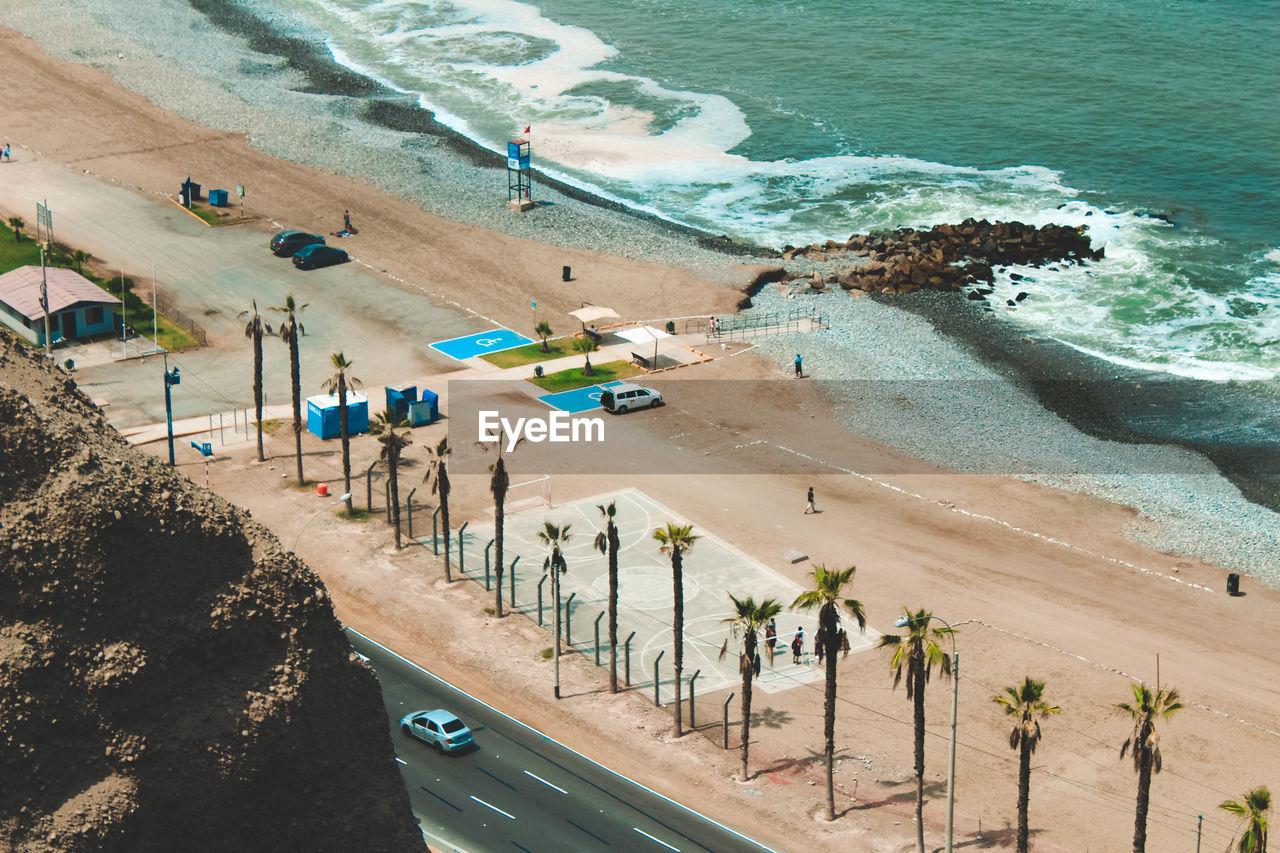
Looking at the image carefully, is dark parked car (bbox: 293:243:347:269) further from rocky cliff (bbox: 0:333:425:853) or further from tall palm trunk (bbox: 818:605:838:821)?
rocky cliff (bbox: 0:333:425:853)

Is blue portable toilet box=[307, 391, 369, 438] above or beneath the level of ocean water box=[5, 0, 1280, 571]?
beneath

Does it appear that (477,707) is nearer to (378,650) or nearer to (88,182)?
(378,650)

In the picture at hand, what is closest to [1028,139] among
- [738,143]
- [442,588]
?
[738,143]

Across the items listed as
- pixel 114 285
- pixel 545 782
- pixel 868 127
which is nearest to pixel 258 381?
pixel 114 285

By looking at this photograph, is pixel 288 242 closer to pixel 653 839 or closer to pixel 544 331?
pixel 544 331

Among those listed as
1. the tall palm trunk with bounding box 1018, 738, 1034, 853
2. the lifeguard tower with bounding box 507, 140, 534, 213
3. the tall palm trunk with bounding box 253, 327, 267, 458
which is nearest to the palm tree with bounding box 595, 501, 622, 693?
the tall palm trunk with bounding box 1018, 738, 1034, 853

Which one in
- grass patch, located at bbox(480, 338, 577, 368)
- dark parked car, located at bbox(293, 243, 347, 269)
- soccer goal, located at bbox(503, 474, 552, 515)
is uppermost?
dark parked car, located at bbox(293, 243, 347, 269)

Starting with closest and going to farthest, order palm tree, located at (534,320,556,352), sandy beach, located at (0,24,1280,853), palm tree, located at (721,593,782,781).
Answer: palm tree, located at (721,593,782,781) < sandy beach, located at (0,24,1280,853) < palm tree, located at (534,320,556,352)
